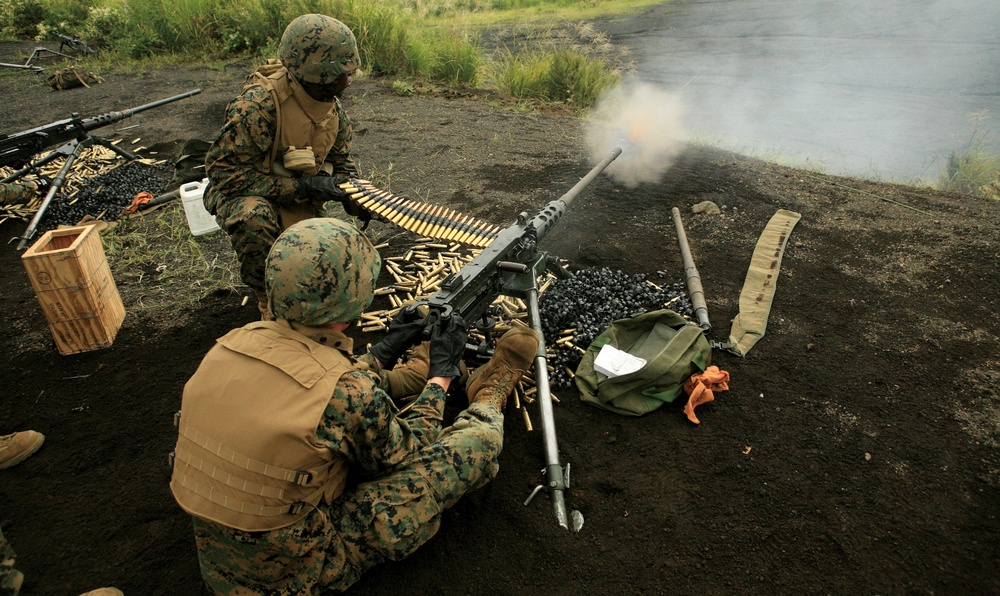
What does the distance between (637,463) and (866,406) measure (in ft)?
5.98

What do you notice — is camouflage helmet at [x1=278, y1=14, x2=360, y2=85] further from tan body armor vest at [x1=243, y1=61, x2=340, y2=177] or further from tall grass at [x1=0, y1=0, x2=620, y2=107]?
tall grass at [x1=0, y1=0, x2=620, y2=107]

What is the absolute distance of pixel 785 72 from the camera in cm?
1456

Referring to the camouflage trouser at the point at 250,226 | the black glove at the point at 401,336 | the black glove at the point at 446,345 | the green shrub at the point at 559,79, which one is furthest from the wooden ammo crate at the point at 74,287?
the green shrub at the point at 559,79

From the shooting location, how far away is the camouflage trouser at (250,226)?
429 cm

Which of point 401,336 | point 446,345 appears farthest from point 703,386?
point 401,336

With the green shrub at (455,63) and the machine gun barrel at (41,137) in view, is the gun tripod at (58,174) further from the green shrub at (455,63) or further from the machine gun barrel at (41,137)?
the green shrub at (455,63)

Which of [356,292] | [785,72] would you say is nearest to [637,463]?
[356,292]

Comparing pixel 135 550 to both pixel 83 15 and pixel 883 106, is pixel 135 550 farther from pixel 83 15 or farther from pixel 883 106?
pixel 83 15

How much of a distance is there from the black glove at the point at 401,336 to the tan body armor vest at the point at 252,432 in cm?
103

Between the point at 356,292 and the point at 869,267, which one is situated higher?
the point at 356,292

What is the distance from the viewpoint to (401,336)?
12.0 feet

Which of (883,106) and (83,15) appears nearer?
(883,106)

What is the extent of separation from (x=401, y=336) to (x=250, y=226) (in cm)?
160

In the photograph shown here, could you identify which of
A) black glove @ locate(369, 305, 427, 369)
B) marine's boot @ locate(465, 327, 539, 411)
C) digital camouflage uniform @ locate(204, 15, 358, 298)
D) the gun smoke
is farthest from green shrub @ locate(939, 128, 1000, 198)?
digital camouflage uniform @ locate(204, 15, 358, 298)
